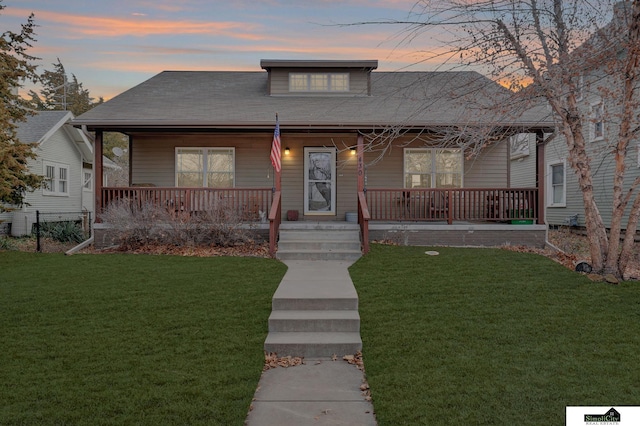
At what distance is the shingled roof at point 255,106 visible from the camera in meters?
10.9

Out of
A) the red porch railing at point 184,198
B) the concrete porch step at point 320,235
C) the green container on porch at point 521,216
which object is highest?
the red porch railing at point 184,198

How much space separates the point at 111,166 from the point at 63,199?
11.7 feet

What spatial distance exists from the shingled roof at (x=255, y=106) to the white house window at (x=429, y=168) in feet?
4.94

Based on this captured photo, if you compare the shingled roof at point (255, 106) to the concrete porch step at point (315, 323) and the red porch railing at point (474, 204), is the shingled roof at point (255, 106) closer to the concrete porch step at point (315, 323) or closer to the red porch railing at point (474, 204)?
the red porch railing at point (474, 204)

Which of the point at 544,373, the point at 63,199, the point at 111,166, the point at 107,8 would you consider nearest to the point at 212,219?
the point at 107,8

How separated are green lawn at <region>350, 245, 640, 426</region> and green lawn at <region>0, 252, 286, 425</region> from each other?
4.65 feet

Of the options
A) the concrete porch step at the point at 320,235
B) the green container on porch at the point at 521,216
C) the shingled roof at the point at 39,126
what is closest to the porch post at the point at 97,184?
the concrete porch step at the point at 320,235

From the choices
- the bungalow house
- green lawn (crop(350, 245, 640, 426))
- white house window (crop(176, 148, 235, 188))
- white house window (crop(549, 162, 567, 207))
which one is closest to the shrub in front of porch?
the bungalow house

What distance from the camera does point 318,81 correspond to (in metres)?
13.9

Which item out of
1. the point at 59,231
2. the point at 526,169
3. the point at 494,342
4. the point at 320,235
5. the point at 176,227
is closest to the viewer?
the point at 494,342

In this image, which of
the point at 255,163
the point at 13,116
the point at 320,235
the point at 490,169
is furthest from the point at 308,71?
the point at 13,116

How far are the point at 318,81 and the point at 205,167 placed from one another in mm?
4430

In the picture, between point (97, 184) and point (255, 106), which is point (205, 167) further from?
point (97, 184)

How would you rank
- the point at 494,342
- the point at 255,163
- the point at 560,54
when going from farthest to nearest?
the point at 255,163, the point at 560,54, the point at 494,342
